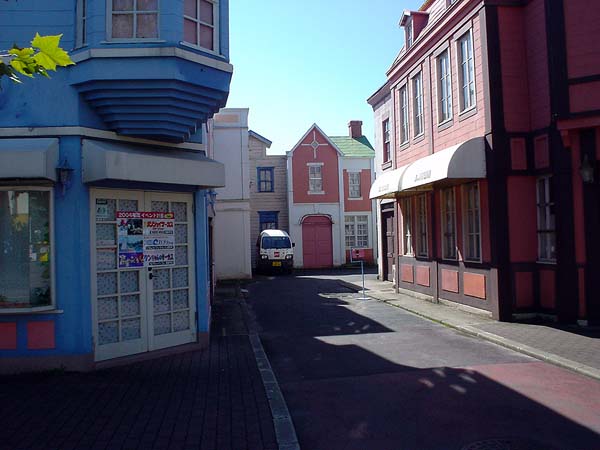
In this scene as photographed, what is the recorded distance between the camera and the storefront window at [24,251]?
24.5 ft

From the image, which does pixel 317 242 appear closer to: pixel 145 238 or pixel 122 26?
pixel 145 238

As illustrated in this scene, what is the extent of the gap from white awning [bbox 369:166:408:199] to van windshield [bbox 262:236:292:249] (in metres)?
10.8

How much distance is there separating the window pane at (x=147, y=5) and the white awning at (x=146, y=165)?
1.97m

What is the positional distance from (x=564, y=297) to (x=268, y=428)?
7041mm

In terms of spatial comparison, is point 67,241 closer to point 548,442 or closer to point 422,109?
point 548,442

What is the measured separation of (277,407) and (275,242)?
21.3 meters

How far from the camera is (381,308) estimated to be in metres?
13.8

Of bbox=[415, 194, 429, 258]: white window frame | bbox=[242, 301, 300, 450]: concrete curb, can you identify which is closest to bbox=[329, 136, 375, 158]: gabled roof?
bbox=[415, 194, 429, 258]: white window frame

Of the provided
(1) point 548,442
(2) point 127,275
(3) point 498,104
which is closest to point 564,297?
(3) point 498,104

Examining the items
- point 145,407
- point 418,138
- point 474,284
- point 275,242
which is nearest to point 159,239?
point 145,407

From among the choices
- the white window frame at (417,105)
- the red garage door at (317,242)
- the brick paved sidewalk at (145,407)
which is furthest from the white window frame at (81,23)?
the red garage door at (317,242)

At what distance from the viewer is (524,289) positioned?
1067 cm

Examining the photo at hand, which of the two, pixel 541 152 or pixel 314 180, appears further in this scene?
pixel 314 180

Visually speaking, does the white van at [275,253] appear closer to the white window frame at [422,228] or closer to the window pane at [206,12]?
the white window frame at [422,228]
